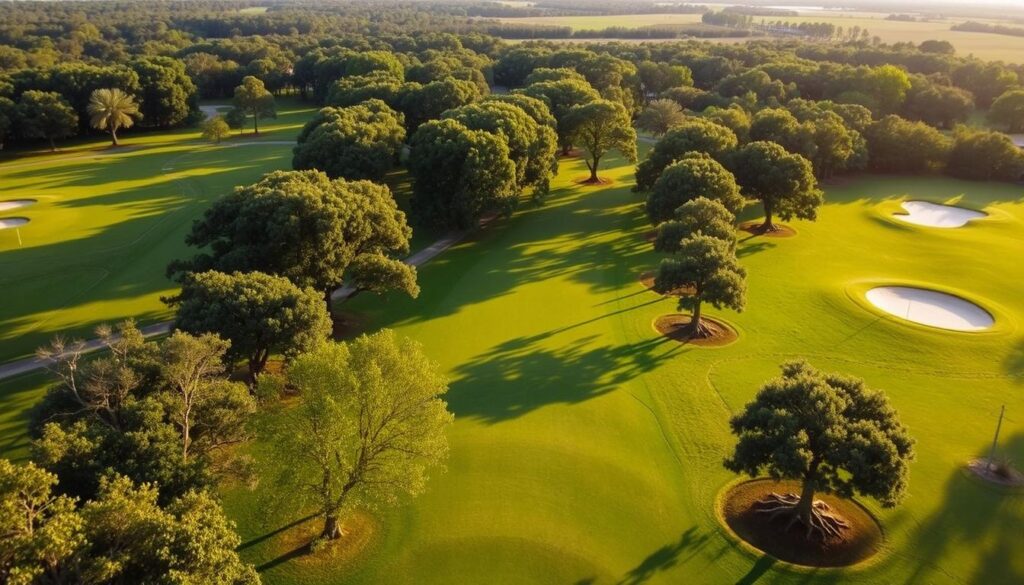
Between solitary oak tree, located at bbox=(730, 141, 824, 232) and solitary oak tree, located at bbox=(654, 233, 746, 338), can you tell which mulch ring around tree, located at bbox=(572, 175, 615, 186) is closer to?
solitary oak tree, located at bbox=(730, 141, 824, 232)

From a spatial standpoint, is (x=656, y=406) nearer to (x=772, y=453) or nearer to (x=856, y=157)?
(x=772, y=453)

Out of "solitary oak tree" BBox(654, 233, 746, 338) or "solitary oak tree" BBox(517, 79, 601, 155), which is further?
"solitary oak tree" BBox(517, 79, 601, 155)

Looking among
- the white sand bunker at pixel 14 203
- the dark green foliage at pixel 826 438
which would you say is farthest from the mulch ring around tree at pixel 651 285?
the white sand bunker at pixel 14 203

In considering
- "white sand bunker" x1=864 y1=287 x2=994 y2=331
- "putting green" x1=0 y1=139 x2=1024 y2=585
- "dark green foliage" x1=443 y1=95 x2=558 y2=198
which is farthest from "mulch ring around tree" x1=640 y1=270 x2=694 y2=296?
"dark green foliage" x1=443 y1=95 x2=558 y2=198

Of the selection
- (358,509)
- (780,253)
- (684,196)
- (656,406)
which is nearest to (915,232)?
(780,253)

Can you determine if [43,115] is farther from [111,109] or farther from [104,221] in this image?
[104,221]

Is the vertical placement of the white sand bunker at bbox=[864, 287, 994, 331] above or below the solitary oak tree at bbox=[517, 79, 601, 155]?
below

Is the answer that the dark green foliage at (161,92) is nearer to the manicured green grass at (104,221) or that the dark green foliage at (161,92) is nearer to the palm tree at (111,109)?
the manicured green grass at (104,221)

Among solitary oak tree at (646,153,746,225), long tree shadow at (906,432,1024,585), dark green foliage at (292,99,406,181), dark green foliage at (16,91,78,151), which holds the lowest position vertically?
long tree shadow at (906,432,1024,585)
